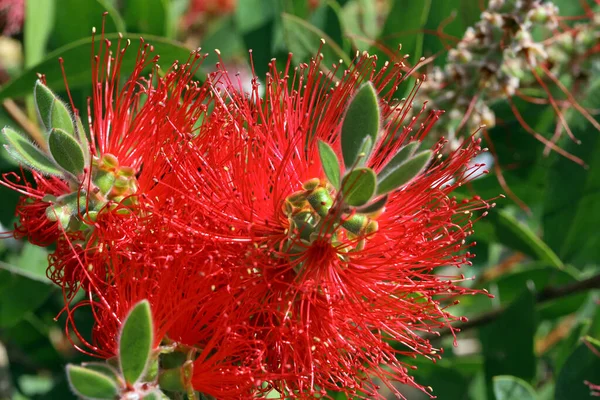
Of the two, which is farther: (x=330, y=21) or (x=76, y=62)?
(x=330, y=21)

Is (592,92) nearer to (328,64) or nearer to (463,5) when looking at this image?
(463,5)

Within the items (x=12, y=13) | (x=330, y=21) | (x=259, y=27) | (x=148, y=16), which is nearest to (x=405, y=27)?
(x=330, y=21)

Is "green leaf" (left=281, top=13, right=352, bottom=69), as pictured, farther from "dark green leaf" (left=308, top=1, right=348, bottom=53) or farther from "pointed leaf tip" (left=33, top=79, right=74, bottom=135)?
"pointed leaf tip" (left=33, top=79, right=74, bottom=135)

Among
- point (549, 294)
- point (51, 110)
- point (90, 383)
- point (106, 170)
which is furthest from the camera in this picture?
point (549, 294)

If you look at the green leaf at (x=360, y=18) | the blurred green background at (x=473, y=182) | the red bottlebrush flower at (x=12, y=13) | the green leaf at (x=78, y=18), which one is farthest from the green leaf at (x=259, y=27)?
the red bottlebrush flower at (x=12, y=13)

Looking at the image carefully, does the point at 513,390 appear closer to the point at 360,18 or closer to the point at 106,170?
the point at 106,170

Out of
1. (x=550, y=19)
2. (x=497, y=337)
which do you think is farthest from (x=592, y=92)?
(x=497, y=337)

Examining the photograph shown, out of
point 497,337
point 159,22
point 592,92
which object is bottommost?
point 497,337

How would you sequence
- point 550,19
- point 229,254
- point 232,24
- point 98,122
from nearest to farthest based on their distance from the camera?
point 229,254 < point 98,122 < point 550,19 < point 232,24
